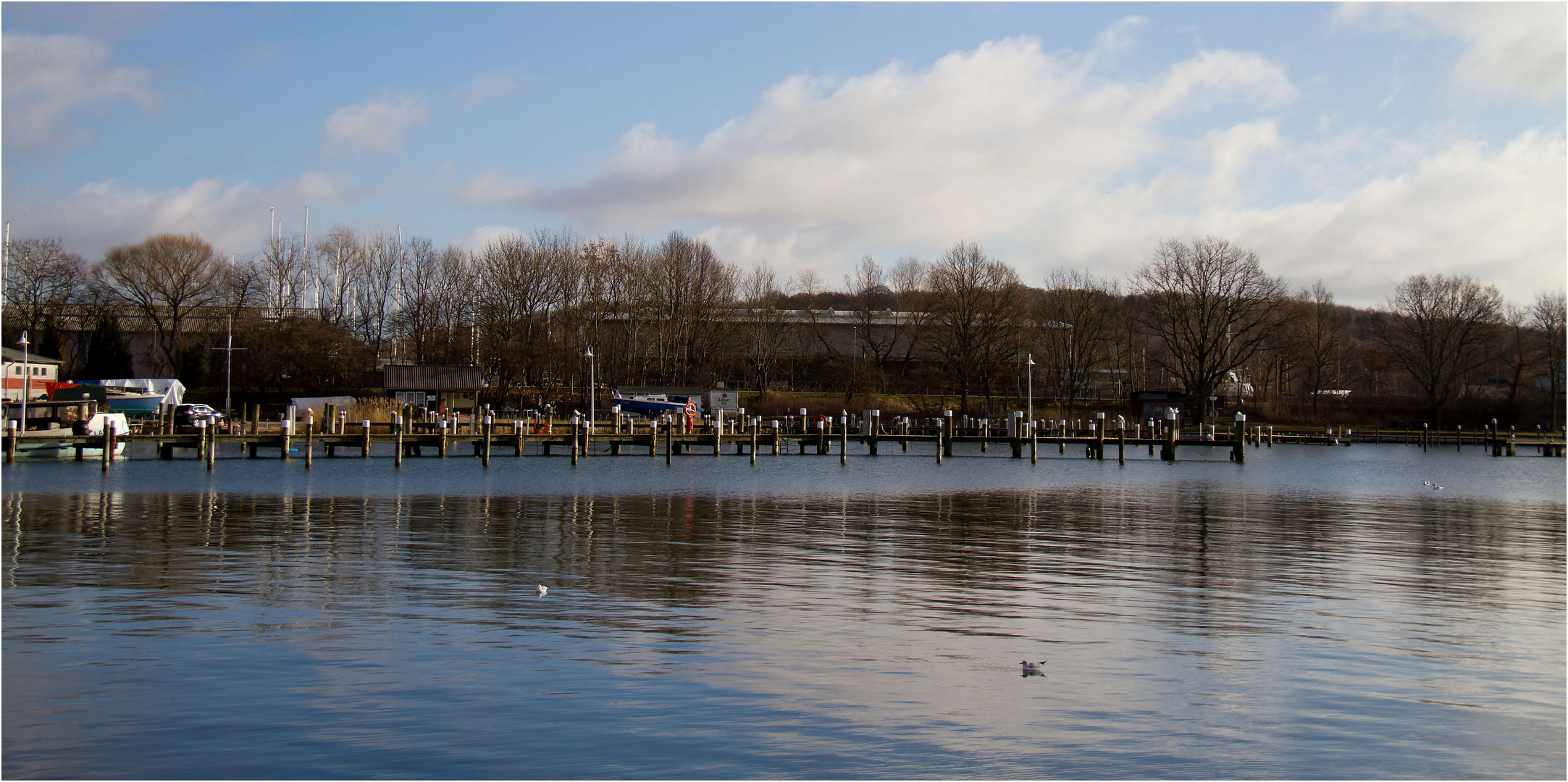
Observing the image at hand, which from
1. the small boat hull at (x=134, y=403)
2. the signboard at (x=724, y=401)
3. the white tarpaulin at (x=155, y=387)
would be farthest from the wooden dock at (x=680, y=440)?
the white tarpaulin at (x=155, y=387)

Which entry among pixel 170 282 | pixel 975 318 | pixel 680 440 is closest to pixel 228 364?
pixel 170 282

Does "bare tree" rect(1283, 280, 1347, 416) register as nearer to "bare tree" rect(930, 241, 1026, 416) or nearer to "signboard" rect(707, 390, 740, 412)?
"bare tree" rect(930, 241, 1026, 416)

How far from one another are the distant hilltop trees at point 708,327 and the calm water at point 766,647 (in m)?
59.1

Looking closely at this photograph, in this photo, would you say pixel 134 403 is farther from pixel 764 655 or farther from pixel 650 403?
pixel 764 655

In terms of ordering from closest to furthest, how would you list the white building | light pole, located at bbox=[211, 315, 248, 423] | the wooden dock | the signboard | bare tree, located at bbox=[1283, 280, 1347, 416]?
the wooden dock, the white building, light pole, located at bbox=[211, 315, 248, 423], the signboard, bare tree, located at bbox=[1283, 280, 1347, 416]

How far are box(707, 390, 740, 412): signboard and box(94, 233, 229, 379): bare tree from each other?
3638cm

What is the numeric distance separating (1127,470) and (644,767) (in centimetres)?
4420

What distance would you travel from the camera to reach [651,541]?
21.1 meters

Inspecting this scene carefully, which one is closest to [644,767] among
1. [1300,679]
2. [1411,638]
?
[1300,679]

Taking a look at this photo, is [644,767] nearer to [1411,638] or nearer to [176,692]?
[176,692]

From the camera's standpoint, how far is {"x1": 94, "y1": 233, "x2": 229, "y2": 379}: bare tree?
82.1 metres

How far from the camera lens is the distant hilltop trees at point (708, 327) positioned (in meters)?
81.2

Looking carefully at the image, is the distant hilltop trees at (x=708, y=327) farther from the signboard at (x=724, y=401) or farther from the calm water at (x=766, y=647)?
the calm water at (x=766, y=647)

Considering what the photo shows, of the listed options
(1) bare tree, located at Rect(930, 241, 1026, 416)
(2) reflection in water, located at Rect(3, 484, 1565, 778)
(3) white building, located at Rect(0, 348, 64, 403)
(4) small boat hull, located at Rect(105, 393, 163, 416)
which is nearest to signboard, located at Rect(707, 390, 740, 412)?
(1) bare tree, located at Rect(930, 241, 1026, 416)
